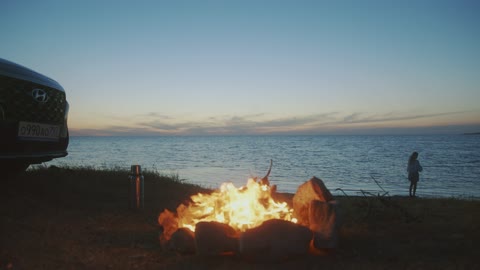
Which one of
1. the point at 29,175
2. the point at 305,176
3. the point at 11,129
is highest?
the point at 11,129

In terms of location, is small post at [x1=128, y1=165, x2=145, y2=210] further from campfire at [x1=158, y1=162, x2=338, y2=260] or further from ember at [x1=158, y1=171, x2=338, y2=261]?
campfire at [x1=158, y1=162, x2=338, y2=260]

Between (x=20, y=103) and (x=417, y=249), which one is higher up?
(x=20, y=103)

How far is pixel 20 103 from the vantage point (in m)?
5.00

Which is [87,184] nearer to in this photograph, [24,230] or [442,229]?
[24,230]

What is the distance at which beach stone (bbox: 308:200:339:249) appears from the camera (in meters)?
4.26

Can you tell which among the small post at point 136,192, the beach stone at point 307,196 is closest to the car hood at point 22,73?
the small post at point 136,192

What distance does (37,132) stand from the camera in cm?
530

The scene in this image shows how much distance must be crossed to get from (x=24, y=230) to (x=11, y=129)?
1.38m

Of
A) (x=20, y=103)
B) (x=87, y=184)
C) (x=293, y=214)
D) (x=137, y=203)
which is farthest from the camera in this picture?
(x=87, y=184)

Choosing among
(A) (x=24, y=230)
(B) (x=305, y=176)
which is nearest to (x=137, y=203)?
(A) (x=24, y=230)

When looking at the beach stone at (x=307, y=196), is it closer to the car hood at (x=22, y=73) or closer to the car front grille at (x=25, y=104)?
the car front grille at (x=25, y=104)

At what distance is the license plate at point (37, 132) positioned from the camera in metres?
5.00

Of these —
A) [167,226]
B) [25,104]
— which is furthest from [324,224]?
[25,104]

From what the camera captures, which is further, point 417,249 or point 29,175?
point 29,175
